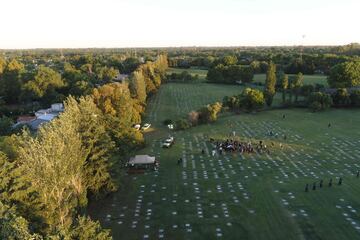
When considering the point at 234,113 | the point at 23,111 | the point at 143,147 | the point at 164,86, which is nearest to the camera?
the point at 143,147

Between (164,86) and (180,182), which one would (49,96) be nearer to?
(164,86)

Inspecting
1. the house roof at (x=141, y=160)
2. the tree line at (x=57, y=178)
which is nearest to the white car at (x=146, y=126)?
→ the house roof at (x=141, y=160)

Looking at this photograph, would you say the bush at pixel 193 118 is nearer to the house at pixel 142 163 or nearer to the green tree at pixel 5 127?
the house at pixel 142 163

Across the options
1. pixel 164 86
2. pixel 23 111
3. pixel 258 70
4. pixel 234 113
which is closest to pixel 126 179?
pixel 234 113

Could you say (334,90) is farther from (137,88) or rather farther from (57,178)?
(57,178)

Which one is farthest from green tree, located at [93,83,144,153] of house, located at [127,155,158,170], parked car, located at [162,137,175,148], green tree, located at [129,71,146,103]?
green tree, located at [129,71,146,103]

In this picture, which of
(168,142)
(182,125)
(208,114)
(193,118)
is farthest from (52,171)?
(208,114)
